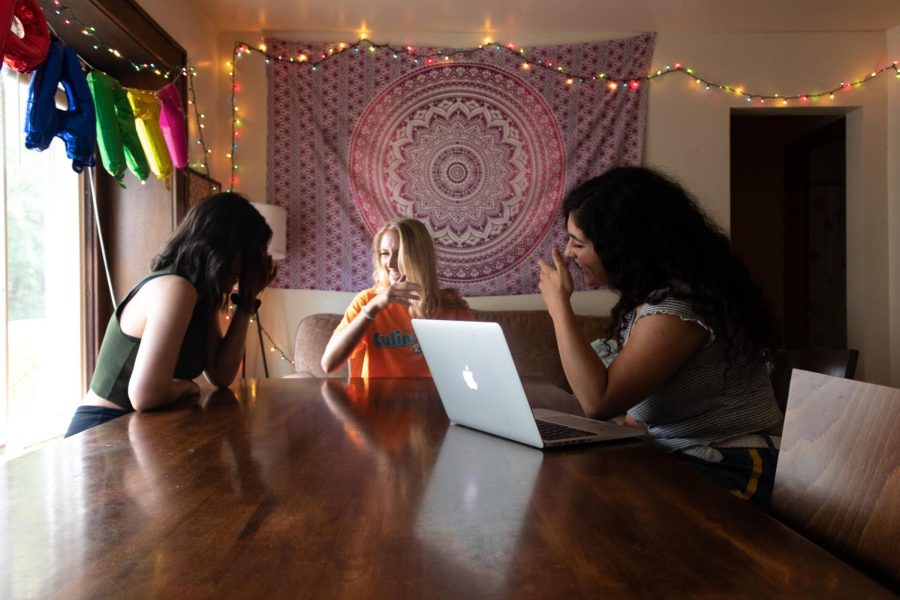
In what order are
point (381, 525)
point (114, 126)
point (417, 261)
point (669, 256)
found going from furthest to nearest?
1. point (417, 261)
2. point (114, 126)
3. point (669, 256)
4. point (381, 525)

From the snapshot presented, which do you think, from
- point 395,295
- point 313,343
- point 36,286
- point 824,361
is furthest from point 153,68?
point 824,361

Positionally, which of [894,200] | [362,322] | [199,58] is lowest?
[362,322]

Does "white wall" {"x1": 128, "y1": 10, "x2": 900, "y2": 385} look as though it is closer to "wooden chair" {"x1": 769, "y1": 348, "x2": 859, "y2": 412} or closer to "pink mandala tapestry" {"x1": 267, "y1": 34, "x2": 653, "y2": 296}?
"pink mandala tapestry" {"x1": 267, "y1": 34, "x2": 653, "y2": 296}

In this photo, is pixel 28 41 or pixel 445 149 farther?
pixel 445 149

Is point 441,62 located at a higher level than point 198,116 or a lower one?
higher

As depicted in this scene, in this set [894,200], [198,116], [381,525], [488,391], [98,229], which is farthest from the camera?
[894,200]

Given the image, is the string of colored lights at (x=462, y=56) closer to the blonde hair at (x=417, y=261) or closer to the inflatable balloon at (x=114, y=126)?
the inflatable balloon at (x=114, y=126)

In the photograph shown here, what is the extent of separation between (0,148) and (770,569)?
8.73 ft

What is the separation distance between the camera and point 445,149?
392 cm

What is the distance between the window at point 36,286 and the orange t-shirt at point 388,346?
1209 millimetres

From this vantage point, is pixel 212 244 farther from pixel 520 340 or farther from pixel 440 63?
pixel 440 63

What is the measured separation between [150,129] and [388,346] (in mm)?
1243

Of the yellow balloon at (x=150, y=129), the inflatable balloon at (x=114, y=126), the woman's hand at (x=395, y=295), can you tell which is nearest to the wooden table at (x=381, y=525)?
the woman's hand at (x=395, y=295)

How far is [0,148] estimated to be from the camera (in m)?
2.43
